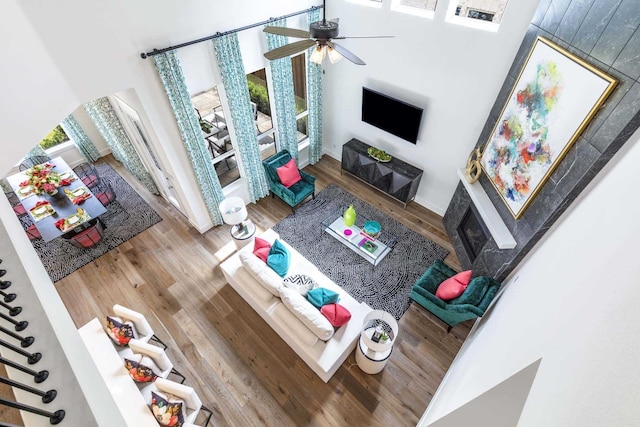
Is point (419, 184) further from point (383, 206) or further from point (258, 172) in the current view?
point (258, 172)

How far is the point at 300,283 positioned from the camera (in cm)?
400

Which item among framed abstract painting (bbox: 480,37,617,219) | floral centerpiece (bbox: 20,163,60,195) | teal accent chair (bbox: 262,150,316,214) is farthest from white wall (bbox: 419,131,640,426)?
floral centerpiece (bbox: 20,163,60,195)

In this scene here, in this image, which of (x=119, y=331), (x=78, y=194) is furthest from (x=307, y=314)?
(x=78, y=194)

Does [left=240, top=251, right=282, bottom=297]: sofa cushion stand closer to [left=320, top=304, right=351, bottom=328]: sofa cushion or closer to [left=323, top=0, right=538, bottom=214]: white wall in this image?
[left=320, top=304, right=351, bottom=328]: sofa cushion

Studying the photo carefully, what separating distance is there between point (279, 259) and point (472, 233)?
9.87ft

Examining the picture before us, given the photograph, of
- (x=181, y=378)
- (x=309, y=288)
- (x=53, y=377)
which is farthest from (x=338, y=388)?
(x=53, y=377)

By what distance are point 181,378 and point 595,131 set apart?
17.1ft

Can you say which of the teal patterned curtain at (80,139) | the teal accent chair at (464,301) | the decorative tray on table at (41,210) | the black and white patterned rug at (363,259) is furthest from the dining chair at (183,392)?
the teal patterned curtain at (80,139)

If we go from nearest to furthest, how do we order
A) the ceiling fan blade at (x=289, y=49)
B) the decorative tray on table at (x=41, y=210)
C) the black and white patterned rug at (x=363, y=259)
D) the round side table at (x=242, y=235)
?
the ceiling fan blade at (x=289, y=49) < the black and white patterned rug at (x=363, y=259) < the decorative tray on table at (x=41, y=210) < the round side table at (x=242, y=235)

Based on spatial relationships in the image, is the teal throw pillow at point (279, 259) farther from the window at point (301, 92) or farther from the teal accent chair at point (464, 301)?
the window at point (301, 92)

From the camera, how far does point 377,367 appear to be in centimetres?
366

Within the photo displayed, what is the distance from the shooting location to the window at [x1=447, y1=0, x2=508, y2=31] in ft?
12.8

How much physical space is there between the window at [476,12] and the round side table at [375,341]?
12.8 ft

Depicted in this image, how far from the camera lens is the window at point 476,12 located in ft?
12.8
